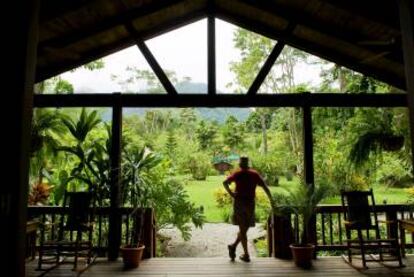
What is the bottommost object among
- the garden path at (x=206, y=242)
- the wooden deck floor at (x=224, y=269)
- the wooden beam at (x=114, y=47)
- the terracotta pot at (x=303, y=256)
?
the garden path at (x=206, y=242)

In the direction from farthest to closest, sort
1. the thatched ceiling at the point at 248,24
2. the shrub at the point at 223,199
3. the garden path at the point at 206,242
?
the shrub at the point at 223,199
the garden path at the point at 206,242
the thatched ceiling at the point at 248,24

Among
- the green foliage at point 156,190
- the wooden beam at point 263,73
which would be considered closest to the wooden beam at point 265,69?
the wooden beam at point 263,73

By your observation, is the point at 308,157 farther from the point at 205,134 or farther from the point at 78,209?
the point at 205,134

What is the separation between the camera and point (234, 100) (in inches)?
209

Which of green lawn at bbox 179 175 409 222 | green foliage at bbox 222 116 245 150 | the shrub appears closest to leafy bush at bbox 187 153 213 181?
green lawn at bbox 179 175 409 222

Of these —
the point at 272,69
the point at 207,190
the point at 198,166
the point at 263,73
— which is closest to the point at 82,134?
the point at 263,73

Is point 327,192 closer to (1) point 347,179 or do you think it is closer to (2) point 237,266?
(2) point 237,266

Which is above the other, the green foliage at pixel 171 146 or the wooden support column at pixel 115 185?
the green foliage at pixel 171 146

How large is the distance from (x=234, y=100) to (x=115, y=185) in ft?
7.21

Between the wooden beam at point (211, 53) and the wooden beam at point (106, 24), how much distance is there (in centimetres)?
66

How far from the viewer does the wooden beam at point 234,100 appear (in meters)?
5.26

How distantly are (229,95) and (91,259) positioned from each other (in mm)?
3126

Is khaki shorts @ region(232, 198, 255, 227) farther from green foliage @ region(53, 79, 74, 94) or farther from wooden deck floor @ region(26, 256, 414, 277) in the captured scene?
green foliage @ region(53, 79, 74, 94)

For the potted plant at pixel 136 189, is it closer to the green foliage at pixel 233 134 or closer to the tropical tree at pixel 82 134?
the tropical tree at pixel 82 134
